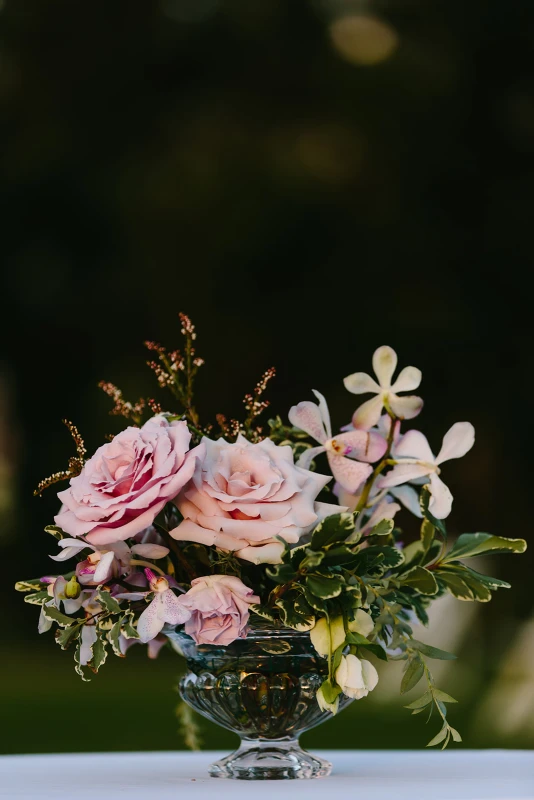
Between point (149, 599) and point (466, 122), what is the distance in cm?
406

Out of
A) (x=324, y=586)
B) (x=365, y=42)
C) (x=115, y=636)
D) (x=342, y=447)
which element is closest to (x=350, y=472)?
(x=342, y=447)

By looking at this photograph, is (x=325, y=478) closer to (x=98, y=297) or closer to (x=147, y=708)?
(x=147, y=708)

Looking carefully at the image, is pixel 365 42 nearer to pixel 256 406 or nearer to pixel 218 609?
pixel 256 406

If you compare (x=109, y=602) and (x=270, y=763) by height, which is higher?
(x=109, y=602)

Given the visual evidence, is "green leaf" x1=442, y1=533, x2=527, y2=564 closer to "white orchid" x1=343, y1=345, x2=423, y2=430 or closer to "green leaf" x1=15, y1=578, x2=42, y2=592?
"white orchid" x1=343, y1=345, x2=423, y2=430

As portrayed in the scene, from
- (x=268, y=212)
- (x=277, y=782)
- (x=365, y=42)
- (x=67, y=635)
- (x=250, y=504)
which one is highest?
(x=365, y=42)

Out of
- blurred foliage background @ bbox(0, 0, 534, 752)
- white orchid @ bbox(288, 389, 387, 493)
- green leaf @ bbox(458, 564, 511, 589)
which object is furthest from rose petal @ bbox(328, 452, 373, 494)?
blurred foliage background @ bbox(0, 0, 534, 752)

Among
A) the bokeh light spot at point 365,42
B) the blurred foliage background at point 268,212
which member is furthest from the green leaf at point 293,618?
the bokeh light spot at point 365,42

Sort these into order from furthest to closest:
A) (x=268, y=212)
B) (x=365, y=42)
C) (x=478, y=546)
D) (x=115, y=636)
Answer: (x=365, y=42) < (x=268, y=212) < (x=478, y=546) < (x=115, y=636)

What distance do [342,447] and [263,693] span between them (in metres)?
0.20

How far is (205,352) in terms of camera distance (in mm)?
4227

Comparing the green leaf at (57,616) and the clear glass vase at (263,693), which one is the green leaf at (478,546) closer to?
the clear glass vase at (263,693)

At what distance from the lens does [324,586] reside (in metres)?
0.77

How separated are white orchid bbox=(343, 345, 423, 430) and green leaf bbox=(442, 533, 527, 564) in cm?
11
